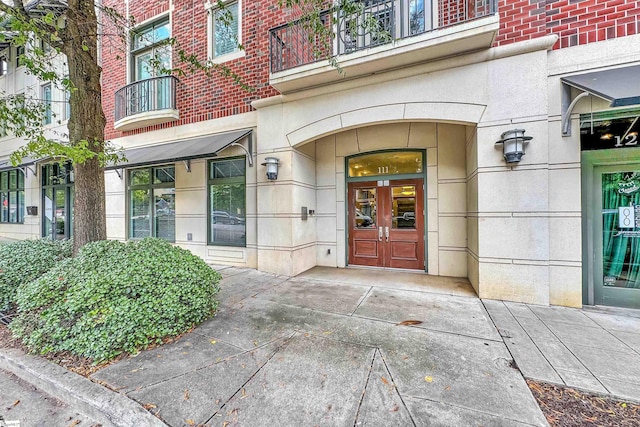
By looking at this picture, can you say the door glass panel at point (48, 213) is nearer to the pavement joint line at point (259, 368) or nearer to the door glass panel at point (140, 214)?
the door glass panel at point (140, 214)

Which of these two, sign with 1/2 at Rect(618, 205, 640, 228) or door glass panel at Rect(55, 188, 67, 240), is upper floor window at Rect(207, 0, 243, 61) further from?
door glass panel at Rect(55, 188, 67, 240)

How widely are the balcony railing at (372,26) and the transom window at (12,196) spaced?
43.7 feet

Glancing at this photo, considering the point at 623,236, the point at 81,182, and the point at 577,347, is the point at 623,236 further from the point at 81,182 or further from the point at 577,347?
the point at 81,182

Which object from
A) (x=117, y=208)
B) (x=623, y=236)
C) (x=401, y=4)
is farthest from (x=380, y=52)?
(x=117, y=208)

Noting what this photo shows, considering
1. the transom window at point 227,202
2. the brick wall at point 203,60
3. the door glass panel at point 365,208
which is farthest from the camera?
the transom window at point 227,202

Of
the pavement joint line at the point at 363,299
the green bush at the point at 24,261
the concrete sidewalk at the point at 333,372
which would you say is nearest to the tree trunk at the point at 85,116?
the green bush at the point at 24,261

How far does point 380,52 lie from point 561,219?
406 cm

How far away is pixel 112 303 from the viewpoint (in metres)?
2.84

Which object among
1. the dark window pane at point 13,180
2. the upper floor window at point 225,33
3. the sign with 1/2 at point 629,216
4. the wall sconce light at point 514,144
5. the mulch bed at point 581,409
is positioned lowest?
the mulch bed at point 581,409

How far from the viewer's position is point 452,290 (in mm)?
4777

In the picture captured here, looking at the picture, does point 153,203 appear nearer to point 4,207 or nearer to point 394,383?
point 394,383

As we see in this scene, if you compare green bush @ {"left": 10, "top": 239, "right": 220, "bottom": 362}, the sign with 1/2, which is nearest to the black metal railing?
green bush @ {"left": 10, "top": 239, "right": 220, "bottom": 362}

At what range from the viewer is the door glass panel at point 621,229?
3.89m

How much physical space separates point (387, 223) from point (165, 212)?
21.5 feet
